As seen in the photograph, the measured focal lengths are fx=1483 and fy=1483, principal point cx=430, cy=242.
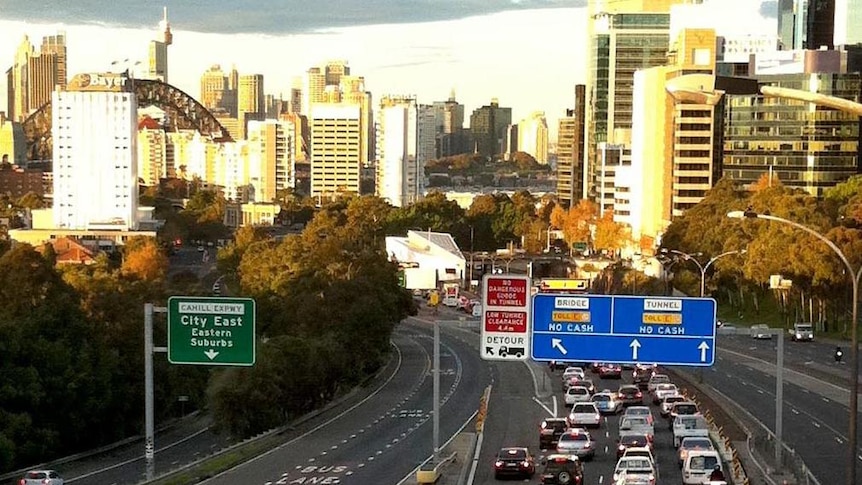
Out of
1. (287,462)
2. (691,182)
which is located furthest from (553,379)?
(691,182)

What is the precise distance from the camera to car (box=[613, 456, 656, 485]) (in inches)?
1667

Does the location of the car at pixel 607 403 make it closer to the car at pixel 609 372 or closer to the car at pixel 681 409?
the car at pixel 681 409

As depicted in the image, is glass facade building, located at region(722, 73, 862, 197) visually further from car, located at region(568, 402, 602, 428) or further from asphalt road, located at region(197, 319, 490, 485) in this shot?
car, located at region(568, 402, 602, 428)

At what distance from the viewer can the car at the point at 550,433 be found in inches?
2229

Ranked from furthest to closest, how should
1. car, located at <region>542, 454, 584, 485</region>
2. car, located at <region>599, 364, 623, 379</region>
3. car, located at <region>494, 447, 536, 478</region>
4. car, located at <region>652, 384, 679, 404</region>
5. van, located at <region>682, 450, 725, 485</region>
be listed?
car, located at <region>599, 364, 623, 379</region> < car, located at <region>652, 384, 679, 404</region> < car, located at <region>494, 447, 536, 478</region> < van, located at <region>682, 450, 725, 485</region> < car, located at <region>542, 454, 584, 485</region>


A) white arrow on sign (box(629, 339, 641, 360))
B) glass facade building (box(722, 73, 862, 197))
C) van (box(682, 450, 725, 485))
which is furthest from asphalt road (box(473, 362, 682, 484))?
glass facade building (box(722, 73, 862, 197))

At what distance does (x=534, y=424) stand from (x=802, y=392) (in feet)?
53.8

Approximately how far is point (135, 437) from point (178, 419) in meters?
6.98

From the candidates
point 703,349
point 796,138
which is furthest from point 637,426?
point 796,138

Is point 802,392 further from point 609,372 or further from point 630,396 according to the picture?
point 609,372

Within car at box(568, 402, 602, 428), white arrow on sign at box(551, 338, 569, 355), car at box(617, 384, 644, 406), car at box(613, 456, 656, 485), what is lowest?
car at box(617, 384, 644, 406)

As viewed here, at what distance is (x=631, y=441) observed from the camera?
173 ft

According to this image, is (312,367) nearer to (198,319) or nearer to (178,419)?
(178,419)

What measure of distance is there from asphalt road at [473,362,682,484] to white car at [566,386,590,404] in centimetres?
53
